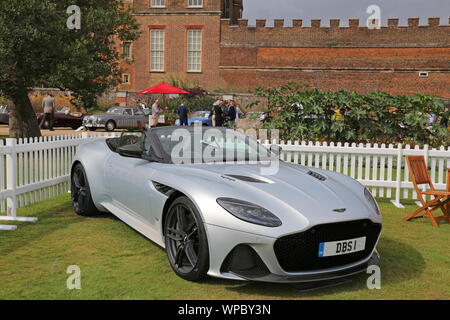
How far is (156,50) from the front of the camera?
46.5 m

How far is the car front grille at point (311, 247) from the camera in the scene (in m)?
3.91

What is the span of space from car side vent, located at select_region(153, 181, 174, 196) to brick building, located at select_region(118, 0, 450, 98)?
41.4 m

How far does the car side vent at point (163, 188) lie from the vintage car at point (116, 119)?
2335 centimetres

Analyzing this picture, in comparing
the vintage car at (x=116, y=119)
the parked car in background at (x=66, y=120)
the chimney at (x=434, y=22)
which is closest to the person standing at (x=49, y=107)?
the vintage car at (x=116, y=119)

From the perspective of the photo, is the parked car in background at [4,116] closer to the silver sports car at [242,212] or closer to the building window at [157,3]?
the building window at [157,3]

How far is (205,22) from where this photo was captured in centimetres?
4559

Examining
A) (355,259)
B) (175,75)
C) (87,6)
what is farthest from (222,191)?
(175,75)

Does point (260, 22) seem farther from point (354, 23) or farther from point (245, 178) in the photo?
point (245, 178)

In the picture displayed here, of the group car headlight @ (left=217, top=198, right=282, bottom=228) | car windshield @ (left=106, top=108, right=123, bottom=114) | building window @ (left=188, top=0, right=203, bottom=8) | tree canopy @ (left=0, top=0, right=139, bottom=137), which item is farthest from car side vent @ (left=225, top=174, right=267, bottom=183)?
building window @ (left=188, top=0, right=203, bottom=8)

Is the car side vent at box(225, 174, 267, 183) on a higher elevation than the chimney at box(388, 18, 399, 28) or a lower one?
lower

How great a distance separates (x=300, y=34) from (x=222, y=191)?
4336 centimetres

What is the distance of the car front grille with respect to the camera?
12.8 feet

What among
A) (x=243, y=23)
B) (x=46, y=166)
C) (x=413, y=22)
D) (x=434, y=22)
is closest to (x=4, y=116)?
(x=46, y=166)

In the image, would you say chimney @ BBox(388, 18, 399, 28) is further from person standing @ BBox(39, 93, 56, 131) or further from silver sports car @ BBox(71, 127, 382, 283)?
silver sports car @ BBox(71, 127, 382, 283)
